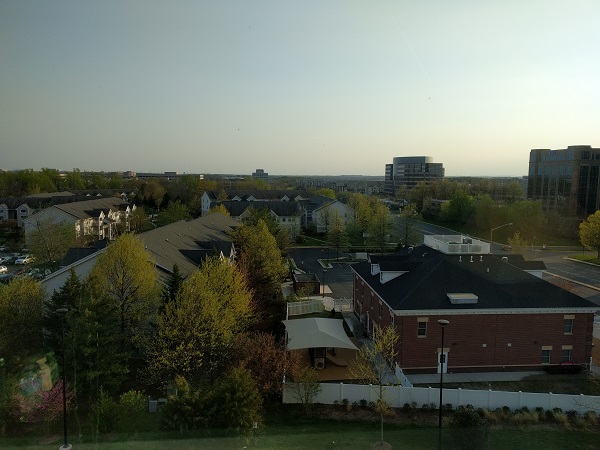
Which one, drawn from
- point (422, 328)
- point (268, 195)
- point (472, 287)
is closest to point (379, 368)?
point (422, 328)

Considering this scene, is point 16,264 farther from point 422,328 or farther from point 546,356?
point 546,356

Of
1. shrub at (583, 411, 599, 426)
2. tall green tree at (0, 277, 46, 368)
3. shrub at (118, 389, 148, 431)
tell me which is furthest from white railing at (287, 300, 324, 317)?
shrub at (583, 411, 599, 426)

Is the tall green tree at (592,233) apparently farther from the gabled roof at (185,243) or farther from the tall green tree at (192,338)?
the tall green tree at (192,338)

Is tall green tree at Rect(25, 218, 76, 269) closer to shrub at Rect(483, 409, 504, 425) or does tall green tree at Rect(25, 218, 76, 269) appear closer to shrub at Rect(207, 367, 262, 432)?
shrub at Rect(207, 367, 262, 432)

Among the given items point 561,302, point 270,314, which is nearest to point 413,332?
point 561,302

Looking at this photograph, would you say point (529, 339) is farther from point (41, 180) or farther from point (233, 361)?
point (41, 180)

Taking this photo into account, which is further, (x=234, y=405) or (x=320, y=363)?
(x=320, y=363)
